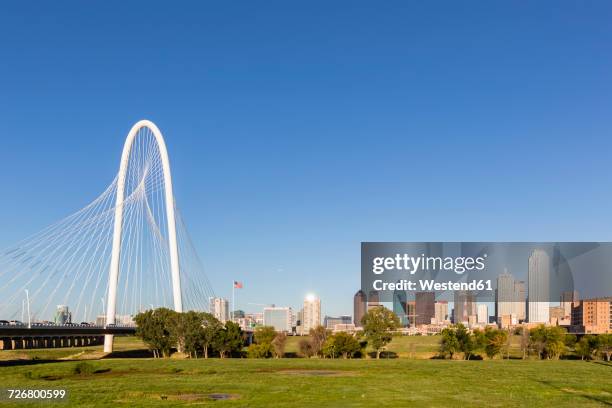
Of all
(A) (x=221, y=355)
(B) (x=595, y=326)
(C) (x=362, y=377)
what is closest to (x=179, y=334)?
(A) (x=221, y=355)

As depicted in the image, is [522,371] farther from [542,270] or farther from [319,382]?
[542,270]

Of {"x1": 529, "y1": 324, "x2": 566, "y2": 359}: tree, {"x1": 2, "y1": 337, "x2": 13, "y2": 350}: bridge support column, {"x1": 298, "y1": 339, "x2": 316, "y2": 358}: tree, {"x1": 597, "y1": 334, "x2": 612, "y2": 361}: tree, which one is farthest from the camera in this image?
{"x1": 2, "y1": 337, "x2": 13, "y2": 350}: bridge support column

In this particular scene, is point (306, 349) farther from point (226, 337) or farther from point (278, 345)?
point (226, 337)

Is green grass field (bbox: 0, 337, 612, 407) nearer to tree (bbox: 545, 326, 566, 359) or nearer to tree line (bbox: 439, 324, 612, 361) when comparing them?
tree line (bbox: 439, 324, 612, 361)

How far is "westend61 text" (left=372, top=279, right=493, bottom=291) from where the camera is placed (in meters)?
91.0

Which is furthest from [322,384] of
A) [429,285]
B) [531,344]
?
[531,344]

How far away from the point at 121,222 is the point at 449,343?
51.4 m

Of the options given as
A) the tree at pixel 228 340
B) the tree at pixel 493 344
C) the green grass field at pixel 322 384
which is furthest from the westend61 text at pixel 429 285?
the tree at pixel 228 340

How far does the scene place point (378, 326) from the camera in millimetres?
94625

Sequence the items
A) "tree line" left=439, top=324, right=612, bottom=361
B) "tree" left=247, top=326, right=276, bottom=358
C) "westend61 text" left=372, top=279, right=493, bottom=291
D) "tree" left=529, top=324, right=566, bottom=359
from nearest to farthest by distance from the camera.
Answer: "westend61 text" left=372, top=279, right=493, bottom=291 < "tree line" left=439, top=324, right=612, bottom=361 < "tree" left=247, top=326, right=276, bottom=358 < "tree" left=529, top=324, right=566, bottom=359

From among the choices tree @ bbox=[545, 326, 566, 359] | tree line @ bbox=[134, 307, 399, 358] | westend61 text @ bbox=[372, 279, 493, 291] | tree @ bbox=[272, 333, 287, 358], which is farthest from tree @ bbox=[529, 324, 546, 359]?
tree @ bbox=[272, 333, 287, 358]

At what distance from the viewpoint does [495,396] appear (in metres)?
46.3

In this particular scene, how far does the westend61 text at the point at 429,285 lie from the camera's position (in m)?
91.0

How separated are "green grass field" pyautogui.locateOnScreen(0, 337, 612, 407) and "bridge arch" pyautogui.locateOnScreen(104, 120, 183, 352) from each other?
24.9 m
